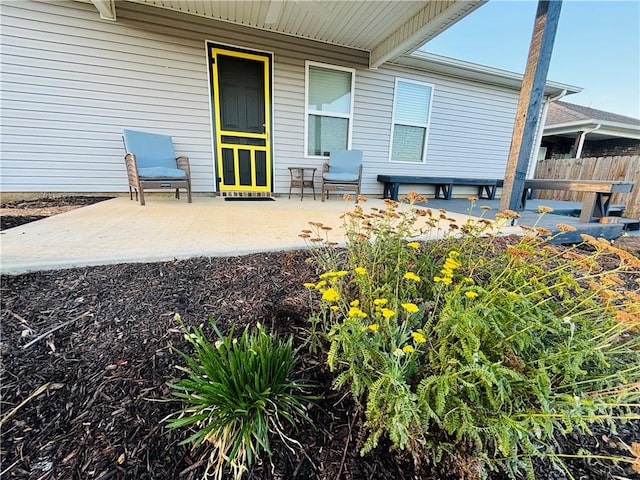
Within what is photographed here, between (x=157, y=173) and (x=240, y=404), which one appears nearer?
(x=240, y=404)

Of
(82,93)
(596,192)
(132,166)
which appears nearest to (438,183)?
(596,192)

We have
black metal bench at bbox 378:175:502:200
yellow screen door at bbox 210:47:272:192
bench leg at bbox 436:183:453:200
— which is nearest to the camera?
yellow screen door at bbox 210:47:272:192

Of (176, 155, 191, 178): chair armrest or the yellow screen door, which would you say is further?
the yellow screen door

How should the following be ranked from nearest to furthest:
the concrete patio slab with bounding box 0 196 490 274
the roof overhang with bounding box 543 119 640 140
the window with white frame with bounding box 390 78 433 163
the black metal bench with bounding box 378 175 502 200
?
the concrete patio slab with bounding box 0 196 490 274, the black metal bench with bounding box 378 175 502 200, the window with white frame with bounding box 390 78 433 163, the roof overhang with bounding box 543 119 640 140

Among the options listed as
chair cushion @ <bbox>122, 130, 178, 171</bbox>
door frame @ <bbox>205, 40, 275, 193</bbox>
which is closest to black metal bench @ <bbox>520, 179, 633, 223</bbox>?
door frame @ <bbox>205, 40, 275, 193</bbox>

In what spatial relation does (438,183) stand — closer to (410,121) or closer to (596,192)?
(410,121)

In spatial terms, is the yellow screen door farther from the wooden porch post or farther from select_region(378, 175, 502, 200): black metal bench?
the wooden porch post

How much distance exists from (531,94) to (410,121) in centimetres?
326

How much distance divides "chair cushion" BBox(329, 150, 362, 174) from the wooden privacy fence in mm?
4131

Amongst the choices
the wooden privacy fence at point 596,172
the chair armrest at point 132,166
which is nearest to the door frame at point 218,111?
the chair armrest at point 132,166

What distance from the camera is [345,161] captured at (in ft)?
17.0

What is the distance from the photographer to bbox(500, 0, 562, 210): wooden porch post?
8.80ft

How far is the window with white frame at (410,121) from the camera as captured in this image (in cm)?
573

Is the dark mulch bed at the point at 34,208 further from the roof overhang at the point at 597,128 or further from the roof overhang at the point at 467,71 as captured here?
the roof overhang at the point at 597,128
